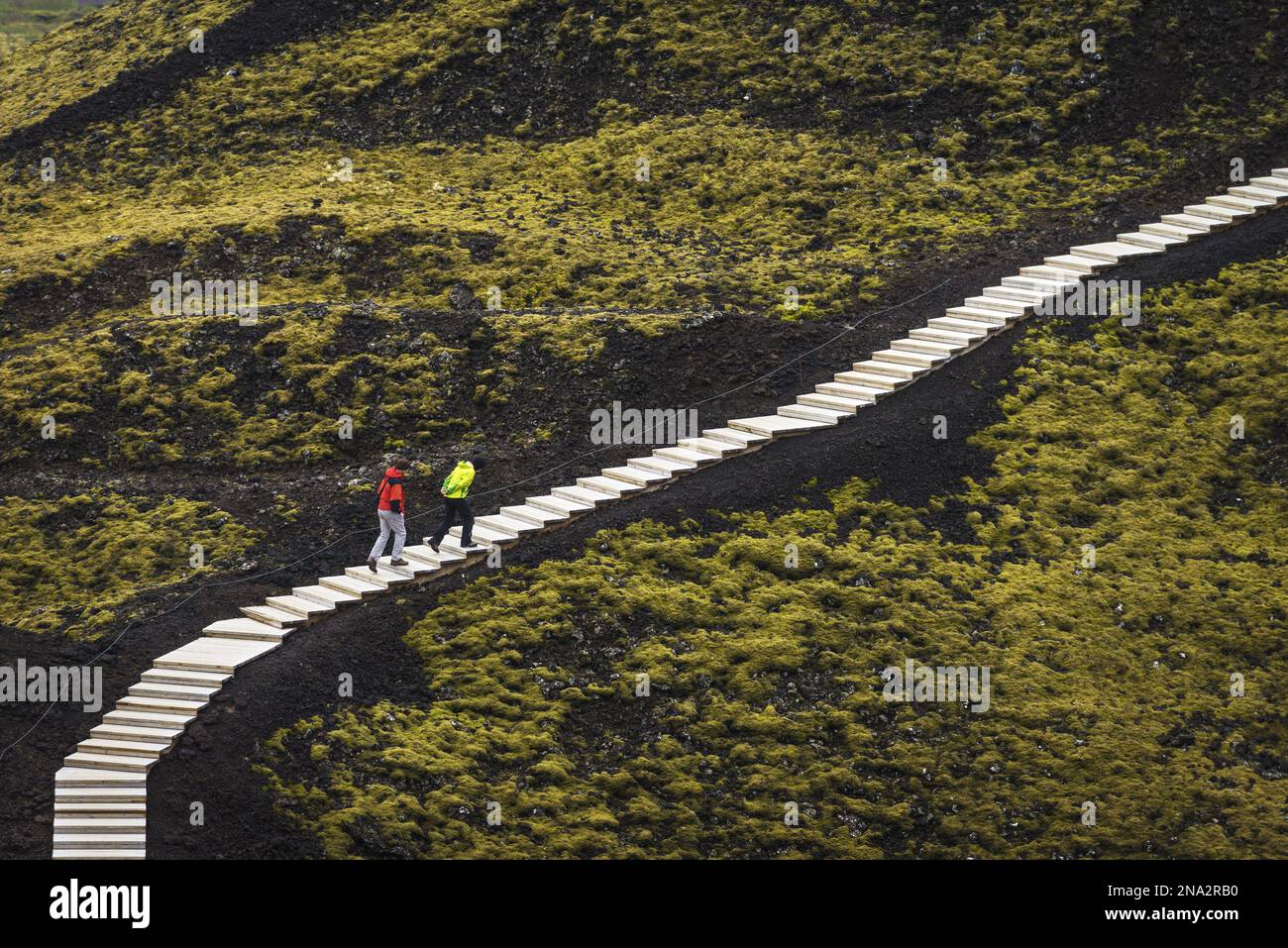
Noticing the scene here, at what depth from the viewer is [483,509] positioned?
2425 centimetres

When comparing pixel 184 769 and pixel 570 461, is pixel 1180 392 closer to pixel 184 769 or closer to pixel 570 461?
pixel 570 461

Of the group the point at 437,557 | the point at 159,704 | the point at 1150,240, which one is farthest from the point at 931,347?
the point at 159,704

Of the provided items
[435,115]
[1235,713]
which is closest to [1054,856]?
[1235,713]

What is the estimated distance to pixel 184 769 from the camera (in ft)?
59.5

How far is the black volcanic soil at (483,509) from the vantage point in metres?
17.8

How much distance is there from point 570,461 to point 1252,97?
74.8 ft

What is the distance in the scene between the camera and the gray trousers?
71.4ft

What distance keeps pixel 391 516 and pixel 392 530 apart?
0.42m

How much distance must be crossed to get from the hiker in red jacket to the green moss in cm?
320

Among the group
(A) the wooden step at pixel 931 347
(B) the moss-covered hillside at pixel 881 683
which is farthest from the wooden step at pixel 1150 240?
(A) the wooden step at pixel 931 347

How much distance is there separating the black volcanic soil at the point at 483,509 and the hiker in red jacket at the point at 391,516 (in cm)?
81

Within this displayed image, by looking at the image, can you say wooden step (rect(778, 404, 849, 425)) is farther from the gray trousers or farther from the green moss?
the green moss

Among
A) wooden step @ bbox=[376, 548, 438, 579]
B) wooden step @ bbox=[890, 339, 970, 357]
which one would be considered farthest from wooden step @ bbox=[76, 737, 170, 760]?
wooden step @ bbox=[890, 339, 970, 357]

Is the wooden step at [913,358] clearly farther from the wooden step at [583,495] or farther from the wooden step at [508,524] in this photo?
the wooden step at [508,524]
